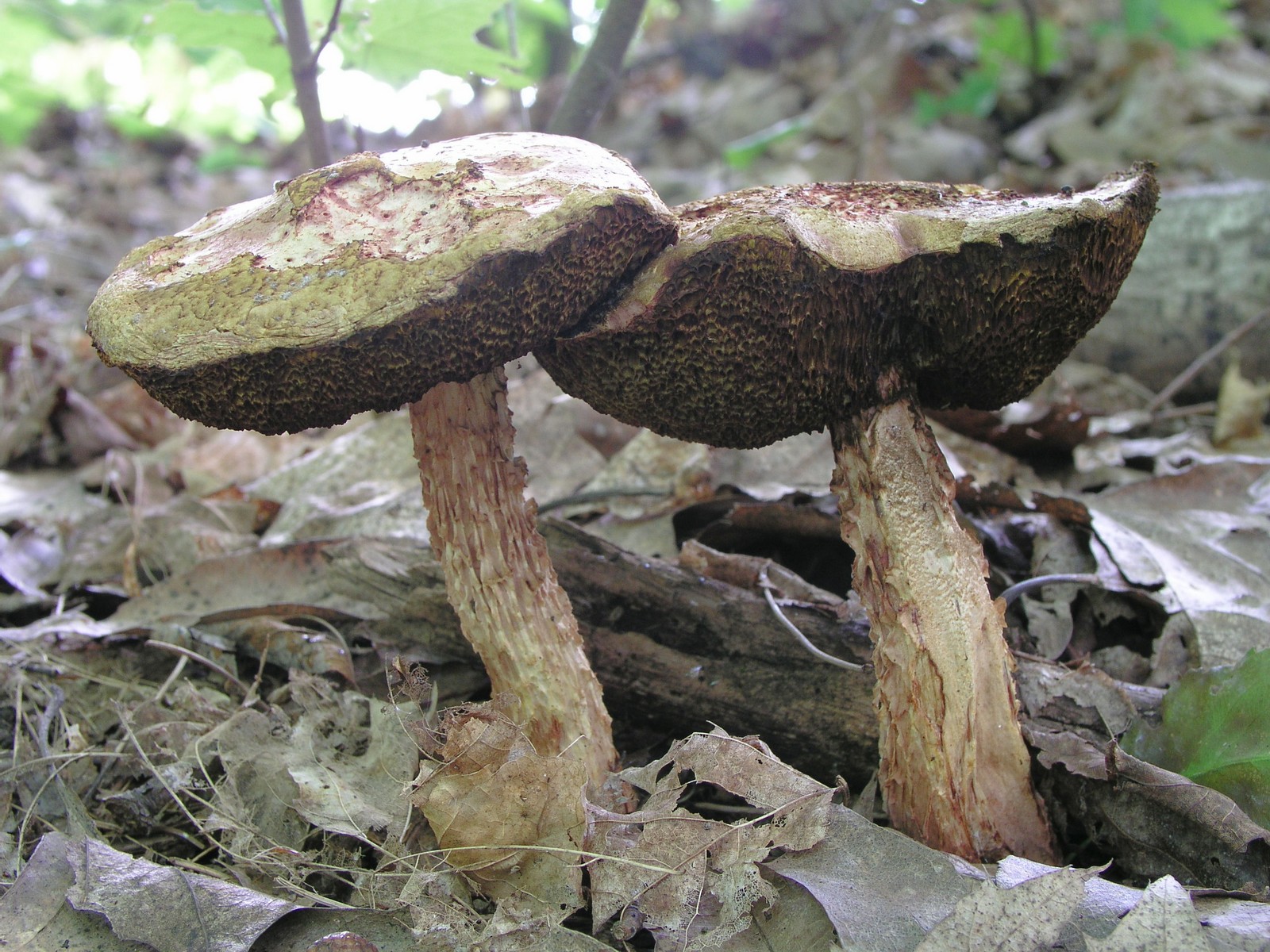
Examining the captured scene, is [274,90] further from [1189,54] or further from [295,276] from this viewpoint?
[1189,54]

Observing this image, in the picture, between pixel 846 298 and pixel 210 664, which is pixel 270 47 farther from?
pixel 846 298

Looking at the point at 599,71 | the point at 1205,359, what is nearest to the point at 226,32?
the point at 599,71

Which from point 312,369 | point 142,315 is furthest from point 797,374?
point 142,315

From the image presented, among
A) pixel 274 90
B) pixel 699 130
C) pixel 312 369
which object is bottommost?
pixel 312 369

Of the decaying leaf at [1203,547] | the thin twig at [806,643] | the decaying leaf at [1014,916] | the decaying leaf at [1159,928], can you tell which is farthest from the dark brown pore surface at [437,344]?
the decaying leaf at [1203,547]

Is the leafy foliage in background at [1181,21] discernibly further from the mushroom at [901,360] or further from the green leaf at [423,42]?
the mushroom at [901,360]
